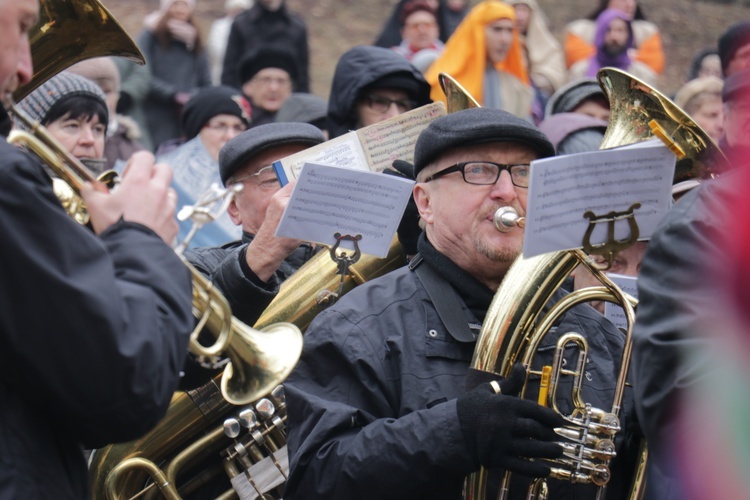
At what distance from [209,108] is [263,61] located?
1.56 m

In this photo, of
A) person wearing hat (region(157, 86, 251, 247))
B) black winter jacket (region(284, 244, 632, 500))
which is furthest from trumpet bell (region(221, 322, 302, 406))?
person wearing hat (region(157, 86, 251, 247))

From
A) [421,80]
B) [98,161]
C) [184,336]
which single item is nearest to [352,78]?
[421,80]

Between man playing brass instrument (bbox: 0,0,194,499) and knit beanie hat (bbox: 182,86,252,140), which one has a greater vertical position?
knit beanie hat (bbox: 182,86,252,140)

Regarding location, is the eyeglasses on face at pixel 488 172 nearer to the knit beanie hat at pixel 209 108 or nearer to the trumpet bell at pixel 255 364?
the trumpet bell at pixel 255 364

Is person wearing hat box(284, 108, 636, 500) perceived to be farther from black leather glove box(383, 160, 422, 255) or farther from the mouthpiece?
black leather glove box(383, 160, 422, 255)

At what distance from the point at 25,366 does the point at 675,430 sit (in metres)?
1.32

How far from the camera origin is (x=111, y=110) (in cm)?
742

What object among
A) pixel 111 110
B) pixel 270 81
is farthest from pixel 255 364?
pixel 270 81

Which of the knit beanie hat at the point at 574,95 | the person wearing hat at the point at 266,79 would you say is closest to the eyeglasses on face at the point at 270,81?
the person wearing hat at the point at 266,79

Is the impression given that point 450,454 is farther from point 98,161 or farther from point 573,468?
point 98,161

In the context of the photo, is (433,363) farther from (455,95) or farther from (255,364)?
(455,95)

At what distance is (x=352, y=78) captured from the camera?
6094mm

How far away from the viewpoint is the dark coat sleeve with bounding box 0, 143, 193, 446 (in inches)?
92.6

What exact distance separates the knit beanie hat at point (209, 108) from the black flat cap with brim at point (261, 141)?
6.87 feet
